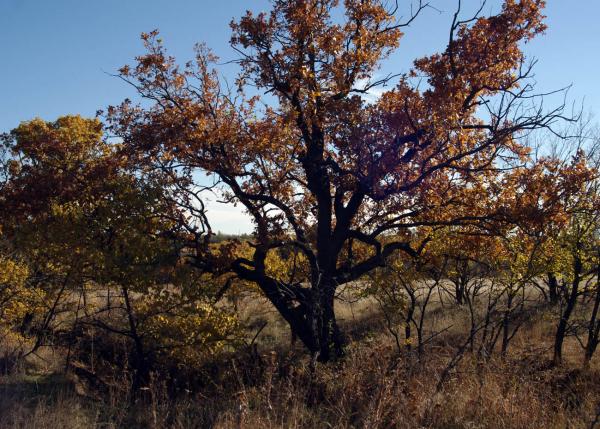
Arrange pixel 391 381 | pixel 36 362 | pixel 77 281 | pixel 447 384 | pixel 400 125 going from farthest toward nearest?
1. pixel 36 362
2. pixel 400 125
3. pixel 77 281
4. pixel 447 384
5. pixel 391 381

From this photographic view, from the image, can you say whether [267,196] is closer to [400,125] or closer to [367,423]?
[400,125]

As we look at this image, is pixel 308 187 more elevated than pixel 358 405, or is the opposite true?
pixel 308 187

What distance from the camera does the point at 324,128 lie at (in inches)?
460

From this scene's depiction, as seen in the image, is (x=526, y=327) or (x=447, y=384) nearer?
(x=447, y=384)

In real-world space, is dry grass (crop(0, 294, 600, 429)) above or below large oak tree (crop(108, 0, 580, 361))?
below

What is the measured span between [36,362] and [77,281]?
479cm

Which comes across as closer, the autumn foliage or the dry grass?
the dry grass

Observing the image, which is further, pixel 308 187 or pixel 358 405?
pixel 308 187

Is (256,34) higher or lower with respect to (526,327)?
higher

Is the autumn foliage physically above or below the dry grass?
above

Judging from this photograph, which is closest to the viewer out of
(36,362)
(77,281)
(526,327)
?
(77,281)

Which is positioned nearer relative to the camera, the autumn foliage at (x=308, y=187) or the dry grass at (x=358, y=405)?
the dry grass at (x=358, y=405)

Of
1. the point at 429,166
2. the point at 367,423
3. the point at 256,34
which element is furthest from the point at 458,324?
the point at 367,423

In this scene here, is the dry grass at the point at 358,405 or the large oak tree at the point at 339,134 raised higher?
the large oak tree at the point at 339,134
